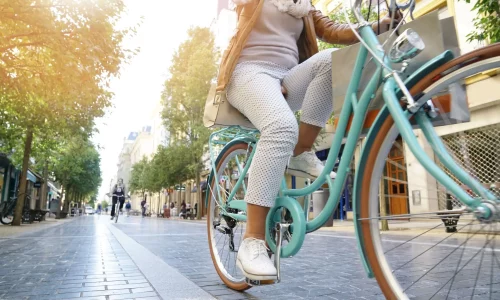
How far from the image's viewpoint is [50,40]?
826cm

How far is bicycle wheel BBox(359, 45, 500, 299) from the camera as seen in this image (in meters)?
1.19

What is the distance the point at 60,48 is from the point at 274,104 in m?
7.65

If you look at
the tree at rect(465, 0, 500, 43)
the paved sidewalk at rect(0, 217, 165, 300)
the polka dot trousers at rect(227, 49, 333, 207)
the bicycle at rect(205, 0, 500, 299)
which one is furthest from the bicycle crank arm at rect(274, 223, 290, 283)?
the tree at rect(465, 0, 500, 43)

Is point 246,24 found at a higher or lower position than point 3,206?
higher

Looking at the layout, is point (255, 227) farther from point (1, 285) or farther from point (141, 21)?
point (141, 21)

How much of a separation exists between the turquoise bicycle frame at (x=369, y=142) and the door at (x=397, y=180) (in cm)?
7

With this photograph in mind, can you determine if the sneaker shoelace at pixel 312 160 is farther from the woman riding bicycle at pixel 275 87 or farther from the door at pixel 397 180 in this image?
the door at pixel 397 180

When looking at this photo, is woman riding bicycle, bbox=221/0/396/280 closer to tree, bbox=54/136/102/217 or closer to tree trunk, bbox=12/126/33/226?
tree trunk, bbox=12/126/33/226

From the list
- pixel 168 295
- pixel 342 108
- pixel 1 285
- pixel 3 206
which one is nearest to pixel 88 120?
pixel 3 206

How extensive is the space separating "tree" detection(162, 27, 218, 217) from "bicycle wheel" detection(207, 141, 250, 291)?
66.7 feet

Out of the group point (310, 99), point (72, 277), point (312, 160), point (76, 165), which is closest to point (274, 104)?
point (310, 99)

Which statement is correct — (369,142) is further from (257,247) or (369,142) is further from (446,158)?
(257,247)

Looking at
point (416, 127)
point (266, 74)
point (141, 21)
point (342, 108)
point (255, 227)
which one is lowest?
point (255, 227)

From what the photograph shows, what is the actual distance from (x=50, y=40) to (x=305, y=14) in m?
7.67
